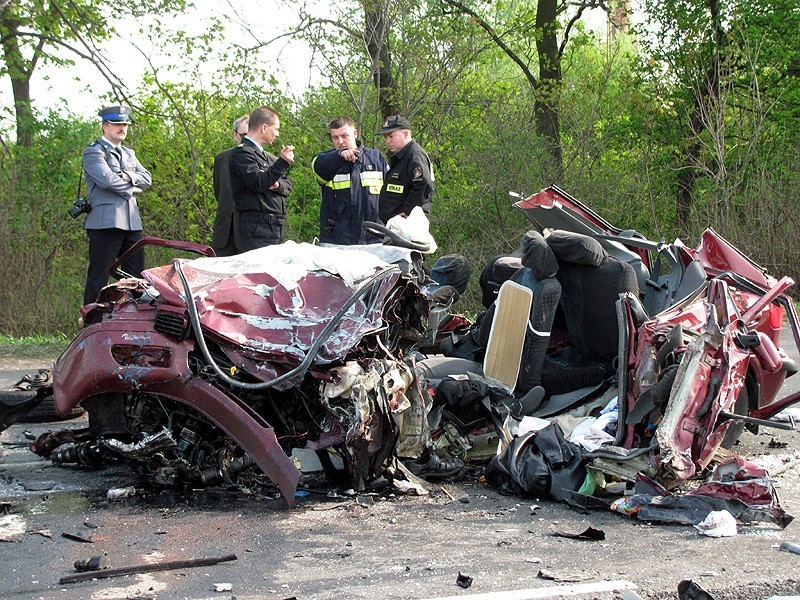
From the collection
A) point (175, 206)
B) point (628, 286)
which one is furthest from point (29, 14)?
point (628, 286)

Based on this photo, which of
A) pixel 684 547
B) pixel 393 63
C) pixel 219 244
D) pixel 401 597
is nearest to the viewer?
pixel 401 597

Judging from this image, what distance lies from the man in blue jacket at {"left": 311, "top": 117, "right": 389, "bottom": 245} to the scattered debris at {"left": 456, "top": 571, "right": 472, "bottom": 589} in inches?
214

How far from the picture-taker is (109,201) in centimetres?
869

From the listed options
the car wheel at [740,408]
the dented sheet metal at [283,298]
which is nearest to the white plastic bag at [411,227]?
the dented sheet metal at [283,298]

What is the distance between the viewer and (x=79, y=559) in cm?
403

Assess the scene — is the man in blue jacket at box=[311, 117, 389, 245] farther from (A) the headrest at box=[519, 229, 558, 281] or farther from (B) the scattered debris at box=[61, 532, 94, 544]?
(B) the scattered debris at box=[61, 532, 94, 544]

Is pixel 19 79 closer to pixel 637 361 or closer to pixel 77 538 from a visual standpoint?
pixel 77 538

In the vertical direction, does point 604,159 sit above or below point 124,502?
above

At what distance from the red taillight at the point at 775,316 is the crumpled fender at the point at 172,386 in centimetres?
350

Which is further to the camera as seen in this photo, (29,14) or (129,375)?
(29,14)

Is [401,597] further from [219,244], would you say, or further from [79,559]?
[219,244]

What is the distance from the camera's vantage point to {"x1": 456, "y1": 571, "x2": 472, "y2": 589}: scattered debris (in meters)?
3.76

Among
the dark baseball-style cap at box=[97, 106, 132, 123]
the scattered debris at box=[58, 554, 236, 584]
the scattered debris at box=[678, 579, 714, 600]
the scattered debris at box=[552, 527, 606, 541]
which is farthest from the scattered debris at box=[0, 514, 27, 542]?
the dark baseball-style cap at box=[97, 106, 132, 123]

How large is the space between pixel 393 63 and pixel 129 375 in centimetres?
1036
